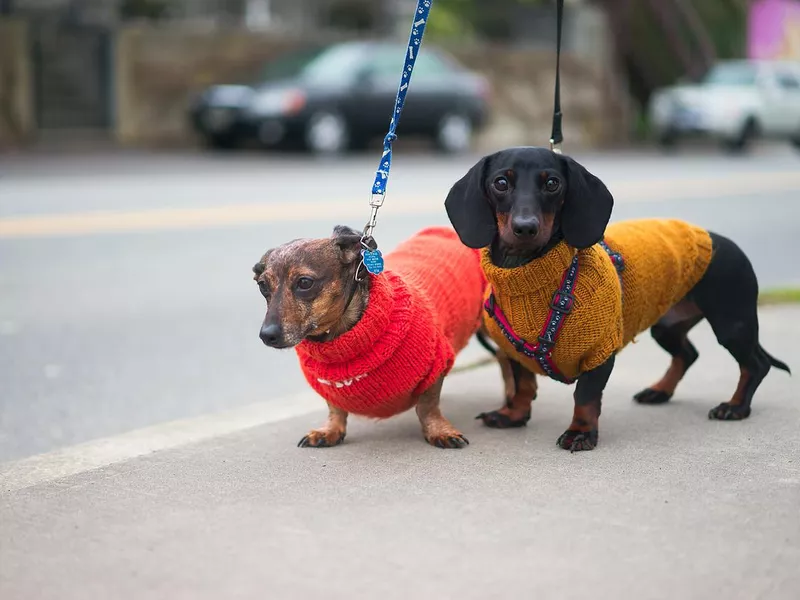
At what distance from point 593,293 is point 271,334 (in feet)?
3.74

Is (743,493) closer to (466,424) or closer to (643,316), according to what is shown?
(643,316)

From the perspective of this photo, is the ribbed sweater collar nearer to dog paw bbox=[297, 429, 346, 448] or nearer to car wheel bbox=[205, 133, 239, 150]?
dog paw bbox=[297, 429, 346, 448]

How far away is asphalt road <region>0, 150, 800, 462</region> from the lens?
598cm

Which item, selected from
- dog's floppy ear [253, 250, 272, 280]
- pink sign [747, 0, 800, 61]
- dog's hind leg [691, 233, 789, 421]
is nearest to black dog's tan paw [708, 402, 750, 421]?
dog's hind leg [691, 233, 789, 421]

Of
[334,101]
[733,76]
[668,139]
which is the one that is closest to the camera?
[334,101]

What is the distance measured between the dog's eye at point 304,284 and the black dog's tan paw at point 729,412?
5.83 feet

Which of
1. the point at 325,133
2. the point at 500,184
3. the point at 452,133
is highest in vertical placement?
the point at 500,184

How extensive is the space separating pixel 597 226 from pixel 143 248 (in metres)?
6.72

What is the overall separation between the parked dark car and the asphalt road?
0.68 meters

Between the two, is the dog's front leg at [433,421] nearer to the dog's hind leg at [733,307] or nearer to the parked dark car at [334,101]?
the dog's hind leg at [733,307]

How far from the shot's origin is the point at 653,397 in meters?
5.02

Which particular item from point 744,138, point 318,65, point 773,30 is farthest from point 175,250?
point 773,30

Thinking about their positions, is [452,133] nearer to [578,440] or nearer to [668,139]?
[668,139]

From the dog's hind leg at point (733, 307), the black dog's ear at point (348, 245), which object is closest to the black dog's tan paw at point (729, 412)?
the dog's hind leg at point (733, 307)
